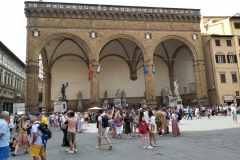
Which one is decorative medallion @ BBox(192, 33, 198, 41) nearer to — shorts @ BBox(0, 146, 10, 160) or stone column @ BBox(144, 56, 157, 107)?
stone column @ BBox(144, 56, 157, 107)

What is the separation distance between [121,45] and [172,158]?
79.9 ft

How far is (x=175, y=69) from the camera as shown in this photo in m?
30.4

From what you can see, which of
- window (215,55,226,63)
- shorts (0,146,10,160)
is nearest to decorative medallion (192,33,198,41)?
window (215,55,226,63)

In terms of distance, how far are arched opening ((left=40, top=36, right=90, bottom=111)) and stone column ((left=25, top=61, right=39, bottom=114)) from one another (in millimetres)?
6447

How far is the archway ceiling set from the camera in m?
26.2

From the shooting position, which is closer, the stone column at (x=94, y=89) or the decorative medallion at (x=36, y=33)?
the decorative medallion at (x=36, y=33)

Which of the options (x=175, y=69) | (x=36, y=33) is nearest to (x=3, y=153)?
(x=36, y=33)

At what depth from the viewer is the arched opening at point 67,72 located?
27.0m

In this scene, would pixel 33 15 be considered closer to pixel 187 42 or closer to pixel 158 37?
pixel 158 37

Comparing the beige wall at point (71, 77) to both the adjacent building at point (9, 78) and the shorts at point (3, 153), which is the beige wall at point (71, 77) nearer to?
the adjacent building at point (9, 78)

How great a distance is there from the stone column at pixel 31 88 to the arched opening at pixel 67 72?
6447 millimetres

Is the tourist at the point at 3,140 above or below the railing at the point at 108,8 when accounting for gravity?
below

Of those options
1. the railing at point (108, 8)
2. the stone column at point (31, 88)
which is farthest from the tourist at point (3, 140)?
the railing at point (108, 8)

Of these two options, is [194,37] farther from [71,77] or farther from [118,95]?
[71,77]
